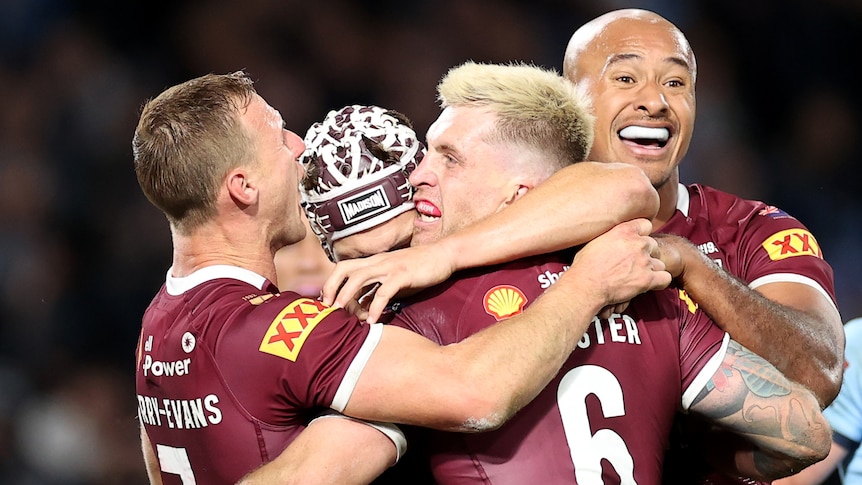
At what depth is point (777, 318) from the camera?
3.18 metres

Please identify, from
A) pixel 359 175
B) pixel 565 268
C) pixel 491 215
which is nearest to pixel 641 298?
pixel 565 268

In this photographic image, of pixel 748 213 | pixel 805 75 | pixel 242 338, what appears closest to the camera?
pixel 242 338

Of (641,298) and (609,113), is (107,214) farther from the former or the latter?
(641,298)

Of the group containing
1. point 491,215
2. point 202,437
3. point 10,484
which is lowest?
point 10,484

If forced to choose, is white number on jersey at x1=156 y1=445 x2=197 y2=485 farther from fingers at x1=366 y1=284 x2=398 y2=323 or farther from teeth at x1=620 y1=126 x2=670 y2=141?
teeth at x1=620 y1=126 x2=670 y2=141

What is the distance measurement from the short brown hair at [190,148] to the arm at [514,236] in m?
0.51

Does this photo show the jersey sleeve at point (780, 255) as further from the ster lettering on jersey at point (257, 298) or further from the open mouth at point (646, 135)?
the ster lettering on jersey at point (257, 298)

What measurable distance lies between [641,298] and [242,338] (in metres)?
1.13

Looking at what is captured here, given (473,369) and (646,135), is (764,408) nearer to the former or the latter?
(473,369)

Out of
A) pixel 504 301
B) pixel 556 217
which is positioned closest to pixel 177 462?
pixel 504 301

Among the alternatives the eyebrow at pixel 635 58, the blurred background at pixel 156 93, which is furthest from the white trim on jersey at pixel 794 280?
the blurred background at pixel 156 93

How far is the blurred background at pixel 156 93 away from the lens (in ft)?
20.7

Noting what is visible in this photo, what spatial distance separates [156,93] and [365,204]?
444 cm

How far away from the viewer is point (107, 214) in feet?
22.0
